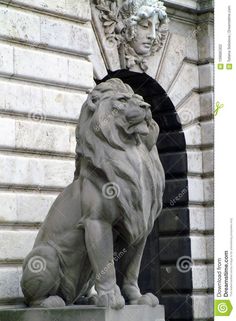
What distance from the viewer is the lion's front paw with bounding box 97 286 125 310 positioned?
41.2 ft

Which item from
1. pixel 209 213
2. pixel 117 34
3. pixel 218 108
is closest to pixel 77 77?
pixel 117 34

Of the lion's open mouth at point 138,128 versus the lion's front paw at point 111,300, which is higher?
the lion's open mouth at point 138,128

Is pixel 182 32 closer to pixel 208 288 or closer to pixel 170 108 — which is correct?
pixel 170 108

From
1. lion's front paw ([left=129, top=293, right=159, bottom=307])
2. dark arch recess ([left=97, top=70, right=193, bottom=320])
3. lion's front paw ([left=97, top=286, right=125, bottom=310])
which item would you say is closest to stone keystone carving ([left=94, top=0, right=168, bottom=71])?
dark arch recess ([left=97, top=70, right=193, bottom=320])

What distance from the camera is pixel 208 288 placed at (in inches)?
732

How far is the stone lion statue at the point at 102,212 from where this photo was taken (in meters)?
12.8

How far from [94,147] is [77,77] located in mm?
3070

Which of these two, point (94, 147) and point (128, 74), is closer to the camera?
point (94, 147)

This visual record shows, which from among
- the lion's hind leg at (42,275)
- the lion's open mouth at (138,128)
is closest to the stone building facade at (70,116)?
the lion's hind leg at (42,275)

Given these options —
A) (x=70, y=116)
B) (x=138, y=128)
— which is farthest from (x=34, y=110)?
(x=138, y=128)

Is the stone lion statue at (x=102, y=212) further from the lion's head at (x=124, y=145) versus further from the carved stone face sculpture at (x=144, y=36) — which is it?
the carved stone face sculpture at (x=144, y=36)

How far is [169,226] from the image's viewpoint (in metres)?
18.6

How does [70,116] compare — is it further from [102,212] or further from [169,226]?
[169,226]

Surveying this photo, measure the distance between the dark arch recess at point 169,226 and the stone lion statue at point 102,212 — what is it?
500 centimetres
